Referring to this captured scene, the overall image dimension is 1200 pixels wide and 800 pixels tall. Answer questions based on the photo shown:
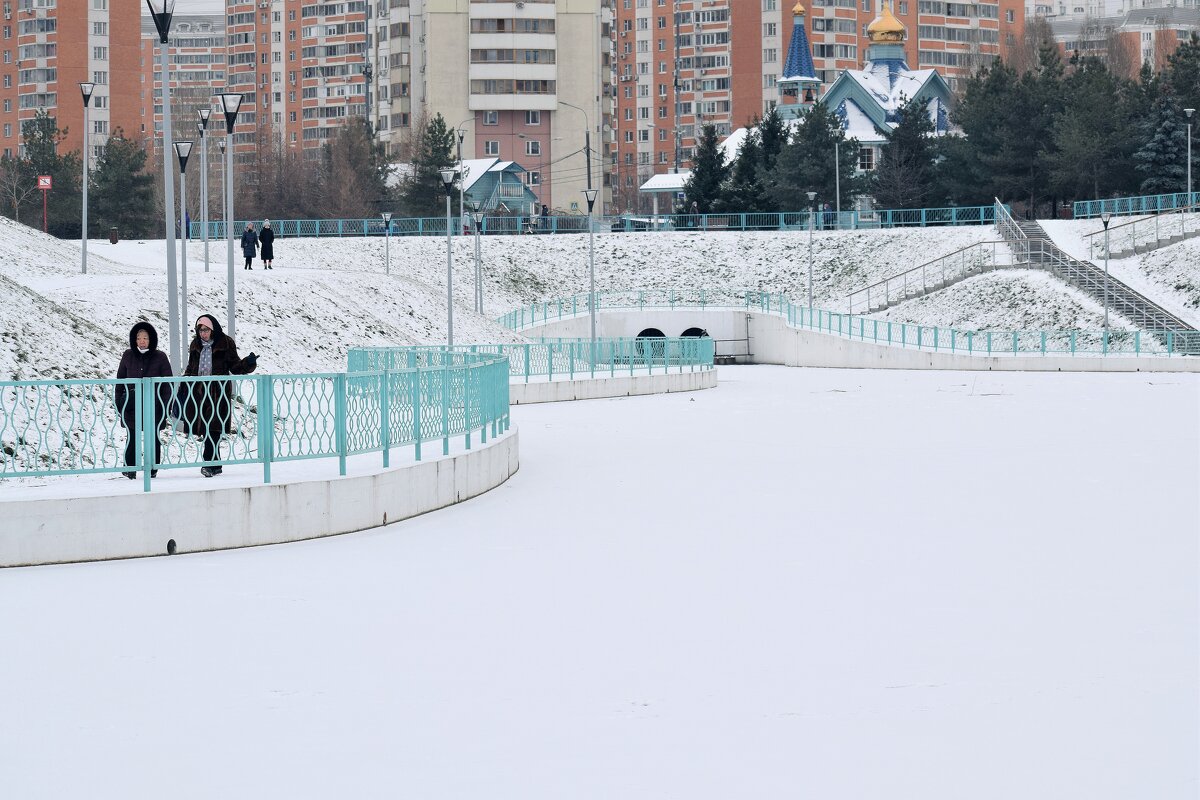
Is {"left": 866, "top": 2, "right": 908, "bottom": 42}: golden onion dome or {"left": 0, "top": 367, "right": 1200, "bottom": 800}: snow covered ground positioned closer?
{"left": 0, "top": 367, "right": 1200, "bottom": 800}: snow covered ground

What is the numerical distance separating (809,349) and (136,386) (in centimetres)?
4293

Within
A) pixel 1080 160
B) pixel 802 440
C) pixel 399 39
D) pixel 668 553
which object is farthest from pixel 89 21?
pixel 668 553

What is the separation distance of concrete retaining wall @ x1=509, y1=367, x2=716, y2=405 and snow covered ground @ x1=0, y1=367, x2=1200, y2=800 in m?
16.4

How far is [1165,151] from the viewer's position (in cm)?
6731

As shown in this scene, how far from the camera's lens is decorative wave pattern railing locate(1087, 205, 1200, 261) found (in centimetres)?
5994

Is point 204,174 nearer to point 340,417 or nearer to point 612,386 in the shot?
point 612,386

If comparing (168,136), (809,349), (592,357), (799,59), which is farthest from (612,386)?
(799,59)

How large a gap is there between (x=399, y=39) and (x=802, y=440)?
9006cm

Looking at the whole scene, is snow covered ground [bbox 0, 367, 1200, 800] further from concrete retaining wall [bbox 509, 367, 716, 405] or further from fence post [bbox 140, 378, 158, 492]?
concrete retaining wall [bbox 509, 367, 716, 405]

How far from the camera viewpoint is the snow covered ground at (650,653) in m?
6.73

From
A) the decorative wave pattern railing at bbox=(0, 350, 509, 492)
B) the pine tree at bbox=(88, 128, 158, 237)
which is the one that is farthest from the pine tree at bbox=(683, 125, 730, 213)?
the decorative wave pattern railing at bbox=(0, 350, 509, 492)

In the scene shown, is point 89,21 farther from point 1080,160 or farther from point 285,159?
point 1080,160

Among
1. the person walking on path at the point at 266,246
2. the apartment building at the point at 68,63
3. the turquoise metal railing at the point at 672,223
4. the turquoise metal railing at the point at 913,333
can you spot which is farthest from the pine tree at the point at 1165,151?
the apartment building at the point at 68,63

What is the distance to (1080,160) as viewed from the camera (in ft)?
225
